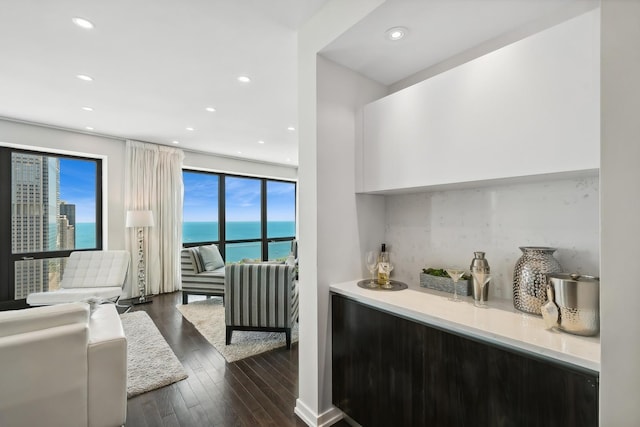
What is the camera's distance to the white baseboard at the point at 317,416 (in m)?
1.72

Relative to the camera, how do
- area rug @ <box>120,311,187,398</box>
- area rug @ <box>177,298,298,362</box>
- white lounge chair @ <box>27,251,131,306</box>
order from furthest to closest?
white lounge chair @ <box>27,251,131,306</box>, area rug @ <box>177,298,298,362</box>, area rug @ <box>120,311,187,398</box>

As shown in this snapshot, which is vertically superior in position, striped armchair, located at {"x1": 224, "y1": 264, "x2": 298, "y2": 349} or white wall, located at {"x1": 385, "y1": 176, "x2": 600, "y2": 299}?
white wall, located at {"x1": 385, "y1": 176, "x2": 600, "y2": 299}

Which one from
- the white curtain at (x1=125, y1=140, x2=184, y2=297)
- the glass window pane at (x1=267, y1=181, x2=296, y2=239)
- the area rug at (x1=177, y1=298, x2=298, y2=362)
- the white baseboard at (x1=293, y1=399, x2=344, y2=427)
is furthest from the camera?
the glass window pane at (x1=267, y1=181, x2=296, y2=239)

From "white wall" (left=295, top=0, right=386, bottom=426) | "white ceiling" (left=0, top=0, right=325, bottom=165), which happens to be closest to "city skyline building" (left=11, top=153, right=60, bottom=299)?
"white ceiling" (left=0, top=0, right=325, bottom=165)

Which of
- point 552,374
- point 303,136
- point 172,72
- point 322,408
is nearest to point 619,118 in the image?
point 552,374

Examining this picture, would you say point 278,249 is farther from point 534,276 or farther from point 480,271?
point 534,276

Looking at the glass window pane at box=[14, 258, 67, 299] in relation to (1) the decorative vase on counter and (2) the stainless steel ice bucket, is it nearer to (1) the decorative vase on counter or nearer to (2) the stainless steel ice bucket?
(1) the decorative vase on counter

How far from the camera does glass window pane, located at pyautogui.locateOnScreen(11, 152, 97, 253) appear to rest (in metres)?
3.92

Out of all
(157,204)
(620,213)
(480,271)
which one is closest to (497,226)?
(480,271)

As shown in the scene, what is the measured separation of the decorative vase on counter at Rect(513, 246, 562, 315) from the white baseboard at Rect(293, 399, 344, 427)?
4.24 feet

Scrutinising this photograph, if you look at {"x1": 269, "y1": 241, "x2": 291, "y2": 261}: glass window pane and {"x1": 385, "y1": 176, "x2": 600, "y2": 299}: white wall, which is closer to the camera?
{"x1": 385, "y1": 176, "x2": 600, "y2": 299}: white wall

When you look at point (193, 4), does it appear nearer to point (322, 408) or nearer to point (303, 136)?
point (303, 136)

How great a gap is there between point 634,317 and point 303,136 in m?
1.68

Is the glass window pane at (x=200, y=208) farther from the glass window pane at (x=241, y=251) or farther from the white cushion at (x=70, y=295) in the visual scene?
the white cushion at (x=70, y=295)
